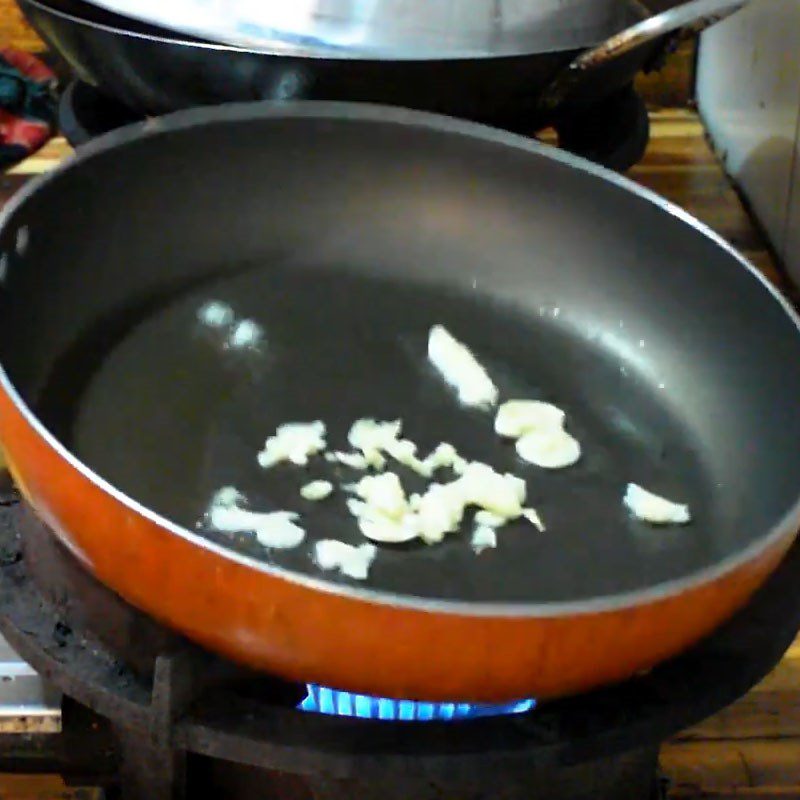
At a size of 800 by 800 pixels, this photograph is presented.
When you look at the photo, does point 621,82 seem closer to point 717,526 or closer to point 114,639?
point 717,526

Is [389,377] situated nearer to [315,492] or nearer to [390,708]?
[315,492]

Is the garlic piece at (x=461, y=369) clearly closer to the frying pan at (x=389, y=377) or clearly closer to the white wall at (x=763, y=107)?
the frying pan at (x=389, y=377)

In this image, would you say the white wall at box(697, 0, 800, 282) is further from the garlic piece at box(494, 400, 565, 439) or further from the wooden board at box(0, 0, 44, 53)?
the wooden board at box(0, 0, 44, 53)

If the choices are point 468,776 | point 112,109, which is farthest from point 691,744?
point 112,109

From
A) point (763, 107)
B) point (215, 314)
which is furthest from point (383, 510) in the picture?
point (763, 107)

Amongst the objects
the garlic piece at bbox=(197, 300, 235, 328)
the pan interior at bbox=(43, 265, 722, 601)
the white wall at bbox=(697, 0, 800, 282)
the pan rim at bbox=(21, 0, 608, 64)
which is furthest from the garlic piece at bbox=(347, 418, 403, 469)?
the white wall at bbox=(697, 0, 800, 282)

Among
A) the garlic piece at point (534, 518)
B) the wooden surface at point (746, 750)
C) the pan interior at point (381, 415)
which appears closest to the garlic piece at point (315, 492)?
the pan interior at point (381, 415)
